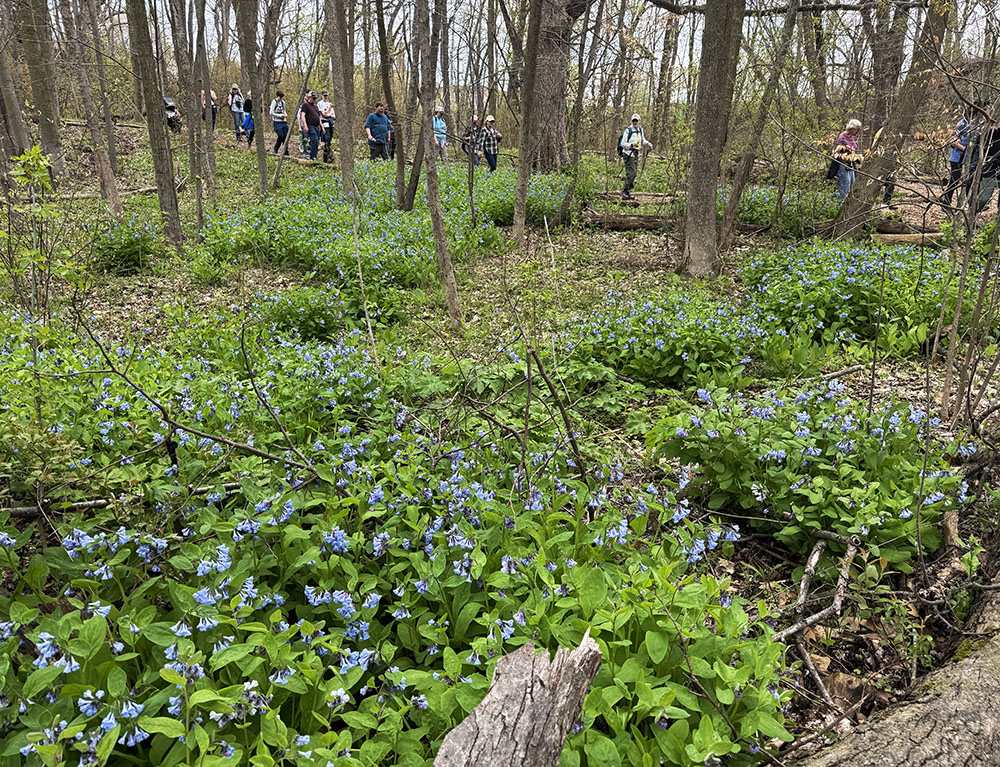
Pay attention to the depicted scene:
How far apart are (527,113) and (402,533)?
7.17 meters

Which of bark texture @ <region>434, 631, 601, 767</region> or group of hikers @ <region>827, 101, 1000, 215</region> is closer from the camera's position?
bark texture @ <region>434, 631, 601, 767</region>

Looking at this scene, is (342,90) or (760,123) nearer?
(760,123)

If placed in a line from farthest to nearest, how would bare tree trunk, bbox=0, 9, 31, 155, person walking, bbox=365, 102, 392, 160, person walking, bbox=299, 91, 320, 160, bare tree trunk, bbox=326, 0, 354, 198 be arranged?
1. person walking, bbox=365, 102, 392, 160
2. person walking, bbox=299, 91, 320, 160
3. bare tree trunk, bbox=326, 0, 354, 198
4. bare tree trunk, bbox=0, 9, 31, 155

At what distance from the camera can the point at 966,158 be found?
326 cm

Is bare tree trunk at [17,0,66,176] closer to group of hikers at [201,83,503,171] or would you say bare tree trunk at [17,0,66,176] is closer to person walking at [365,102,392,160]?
group of hikers at [201,83,503,171]

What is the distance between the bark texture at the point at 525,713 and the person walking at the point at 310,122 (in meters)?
15.2

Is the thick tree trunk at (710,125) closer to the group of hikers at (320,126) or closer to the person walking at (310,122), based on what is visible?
the group of hikers at (320,126)

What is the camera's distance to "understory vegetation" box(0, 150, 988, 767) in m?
1.54

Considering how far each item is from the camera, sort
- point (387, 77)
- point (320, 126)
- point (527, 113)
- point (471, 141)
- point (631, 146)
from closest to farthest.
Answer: point (527, 113), point (471, 141), point (387, 77), point (631, 146), point (320, 126)

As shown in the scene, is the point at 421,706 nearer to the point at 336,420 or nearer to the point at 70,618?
the point at 70,618

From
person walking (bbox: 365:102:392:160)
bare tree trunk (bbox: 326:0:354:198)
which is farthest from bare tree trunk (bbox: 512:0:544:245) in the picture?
person walking (bbox: 365:102:392:160)

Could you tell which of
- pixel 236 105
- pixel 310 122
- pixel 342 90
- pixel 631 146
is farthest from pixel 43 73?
pixel 631 146

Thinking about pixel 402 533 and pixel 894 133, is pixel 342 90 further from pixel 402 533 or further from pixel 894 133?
pixel 402 533

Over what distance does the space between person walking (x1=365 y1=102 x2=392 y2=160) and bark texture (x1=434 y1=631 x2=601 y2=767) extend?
15.1 meters
